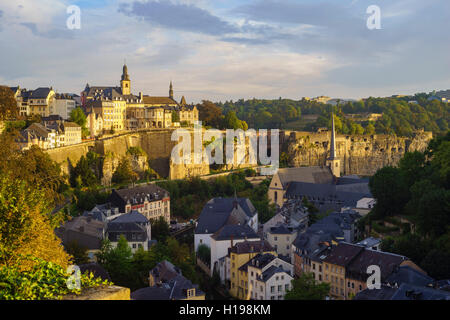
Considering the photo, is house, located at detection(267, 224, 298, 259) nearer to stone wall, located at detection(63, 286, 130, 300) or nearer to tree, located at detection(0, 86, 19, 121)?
tree, located at detection(0, 86, 19, 121)

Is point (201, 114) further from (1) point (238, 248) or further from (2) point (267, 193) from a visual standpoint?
(1) point (238, 248)

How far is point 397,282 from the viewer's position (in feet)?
68.4

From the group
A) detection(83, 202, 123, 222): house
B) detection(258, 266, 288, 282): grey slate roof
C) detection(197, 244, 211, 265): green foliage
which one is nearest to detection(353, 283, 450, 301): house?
detection(258, 266, 288, 282): grey slate roof

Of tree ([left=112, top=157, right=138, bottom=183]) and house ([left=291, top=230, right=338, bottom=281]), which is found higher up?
tree ([left=112, top=157, right=138, bottom=183])

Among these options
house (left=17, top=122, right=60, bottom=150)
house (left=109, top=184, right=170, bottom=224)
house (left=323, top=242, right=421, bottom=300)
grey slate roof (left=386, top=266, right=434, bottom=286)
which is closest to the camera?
grey slate roof (left=386, top=266, right=434, bottom=286)

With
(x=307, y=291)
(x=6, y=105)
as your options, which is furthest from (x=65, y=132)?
(x=307, y=291)

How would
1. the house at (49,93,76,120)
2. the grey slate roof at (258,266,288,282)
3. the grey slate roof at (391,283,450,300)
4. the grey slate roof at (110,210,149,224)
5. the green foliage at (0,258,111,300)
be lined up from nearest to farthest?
1. the green foliage at (0,258,111,300)
2. the grey slate roof at (391,283,450,300)
3. the grey slate roof at (258,266,288,282)
4. the grey slate roof at (110,210,149,224)
5. the house at (49,93,76,120)

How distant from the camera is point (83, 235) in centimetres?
2859

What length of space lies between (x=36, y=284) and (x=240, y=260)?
21.6 m

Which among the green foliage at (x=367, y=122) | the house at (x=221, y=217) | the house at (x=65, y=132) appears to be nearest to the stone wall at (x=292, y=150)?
the house at (x=65, y=132)

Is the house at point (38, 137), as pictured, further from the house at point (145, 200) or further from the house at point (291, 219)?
the house at point (291, 219)

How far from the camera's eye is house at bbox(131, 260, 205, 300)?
20797 millimetres

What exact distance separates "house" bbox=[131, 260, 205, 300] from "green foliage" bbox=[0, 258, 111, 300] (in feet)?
43.5
